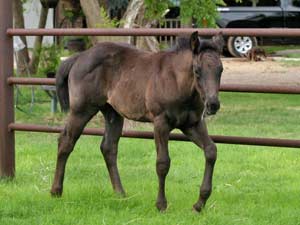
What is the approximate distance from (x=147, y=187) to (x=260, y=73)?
1428cm

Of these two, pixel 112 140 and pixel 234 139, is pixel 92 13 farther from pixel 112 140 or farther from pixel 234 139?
pixel 234 139

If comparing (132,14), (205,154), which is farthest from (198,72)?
(132,14)

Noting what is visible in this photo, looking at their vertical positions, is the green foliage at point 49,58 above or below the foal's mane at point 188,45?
below

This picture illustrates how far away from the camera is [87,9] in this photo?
12688mm

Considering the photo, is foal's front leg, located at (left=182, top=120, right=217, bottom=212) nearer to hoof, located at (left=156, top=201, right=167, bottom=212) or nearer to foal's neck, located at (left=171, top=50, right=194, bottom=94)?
hoof, located at (left=156, top=201, right=167, bottom=212)

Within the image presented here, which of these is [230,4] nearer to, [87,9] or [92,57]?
[87,9]

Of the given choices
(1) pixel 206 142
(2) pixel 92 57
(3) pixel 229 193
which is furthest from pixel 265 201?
(2) pixel 92 57

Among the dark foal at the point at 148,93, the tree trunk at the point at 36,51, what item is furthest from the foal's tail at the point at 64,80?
the tree trunk at the point at 36,51

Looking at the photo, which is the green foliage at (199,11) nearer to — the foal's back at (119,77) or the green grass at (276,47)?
the foal's back at (119,77)

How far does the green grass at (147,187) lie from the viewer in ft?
19.1

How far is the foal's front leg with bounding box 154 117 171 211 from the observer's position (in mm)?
5773

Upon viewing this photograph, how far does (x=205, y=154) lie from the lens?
586cm

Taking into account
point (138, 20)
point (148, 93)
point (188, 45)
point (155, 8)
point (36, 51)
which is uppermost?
point (188, 45)

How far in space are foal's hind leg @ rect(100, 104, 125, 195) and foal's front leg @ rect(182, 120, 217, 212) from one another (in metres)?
0.91
